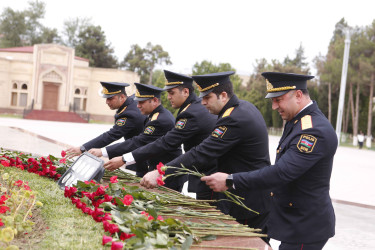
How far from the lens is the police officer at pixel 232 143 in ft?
9.46

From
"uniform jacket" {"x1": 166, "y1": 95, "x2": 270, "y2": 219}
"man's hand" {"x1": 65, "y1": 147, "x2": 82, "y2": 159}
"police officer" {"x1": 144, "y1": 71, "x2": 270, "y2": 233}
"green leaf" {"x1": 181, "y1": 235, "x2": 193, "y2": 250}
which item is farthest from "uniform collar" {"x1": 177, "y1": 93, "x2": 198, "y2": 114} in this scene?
"green leaf" {"x1": 181, "y1": 235, "x2": 193, "y2": 250}

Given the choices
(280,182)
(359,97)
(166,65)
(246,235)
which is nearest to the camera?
(246,235)

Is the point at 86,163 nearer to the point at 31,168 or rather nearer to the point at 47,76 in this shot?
the point at 31,168

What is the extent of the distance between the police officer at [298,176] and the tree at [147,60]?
53.9 metres

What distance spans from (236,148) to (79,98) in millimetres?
44127

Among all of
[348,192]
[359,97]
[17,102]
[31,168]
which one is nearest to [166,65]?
[17,102]

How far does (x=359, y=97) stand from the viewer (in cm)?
4125

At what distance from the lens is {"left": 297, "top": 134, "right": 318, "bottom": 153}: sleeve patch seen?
2297 mm

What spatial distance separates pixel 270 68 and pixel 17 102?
90.1ft

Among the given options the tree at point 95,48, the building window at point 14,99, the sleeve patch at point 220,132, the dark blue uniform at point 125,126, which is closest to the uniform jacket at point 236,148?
the sleeve patch at point 220,132

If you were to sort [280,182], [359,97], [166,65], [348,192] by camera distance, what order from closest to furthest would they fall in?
1. [280,182]
2. [348,192]
3. [359,97]
4. [166,65]

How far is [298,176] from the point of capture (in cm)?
231

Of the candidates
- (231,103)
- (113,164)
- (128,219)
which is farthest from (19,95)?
(128,219)

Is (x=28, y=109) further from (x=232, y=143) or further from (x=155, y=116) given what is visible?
(x=232, y=143)
